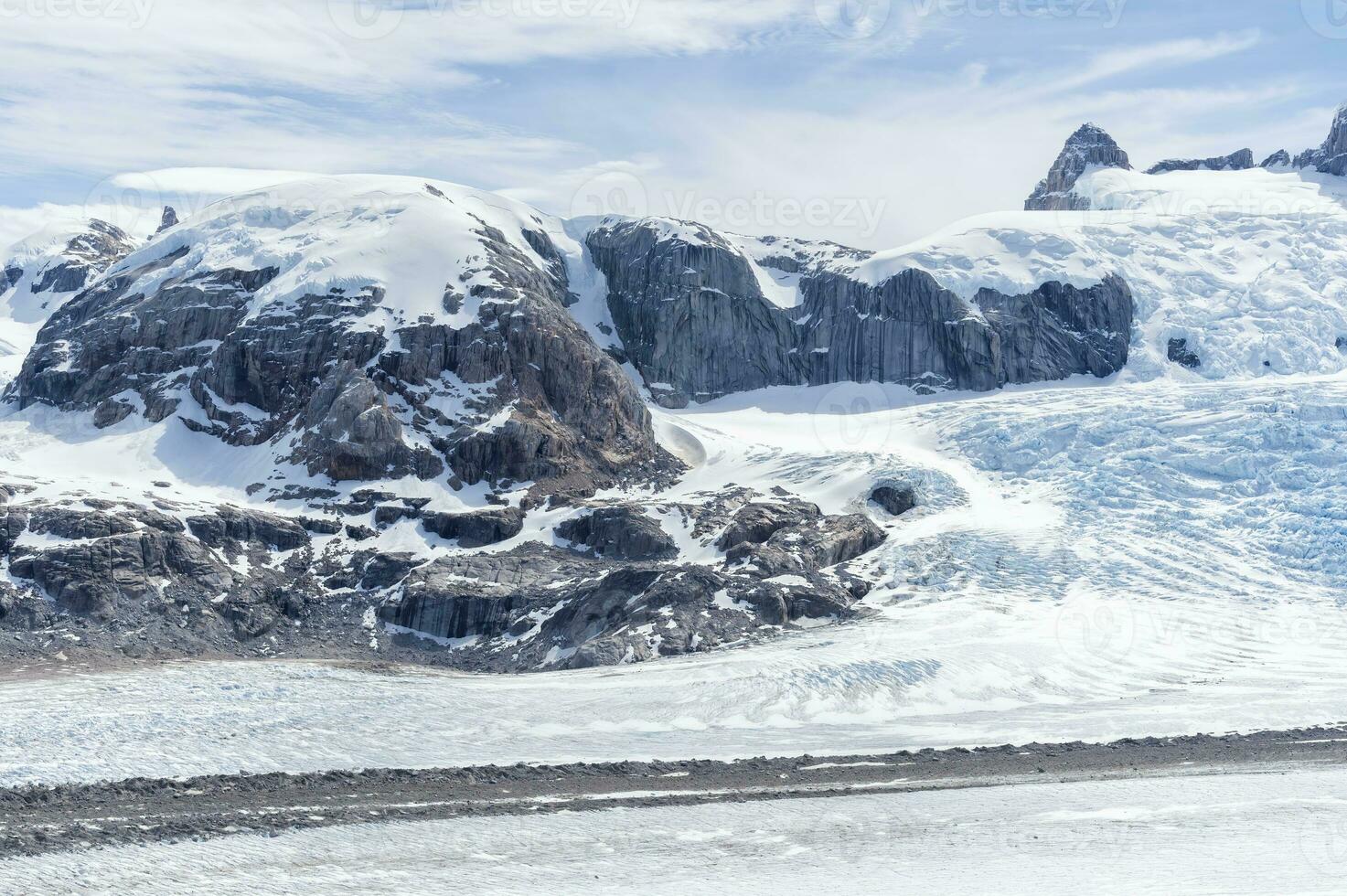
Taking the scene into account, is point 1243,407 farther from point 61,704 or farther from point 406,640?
point 61,704

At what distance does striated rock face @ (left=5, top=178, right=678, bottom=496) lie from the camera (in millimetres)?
88000

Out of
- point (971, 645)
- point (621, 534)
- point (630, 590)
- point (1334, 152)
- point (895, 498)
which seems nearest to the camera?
point (971, 645)

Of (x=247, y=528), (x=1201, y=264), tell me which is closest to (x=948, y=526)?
(x=247, y=528)

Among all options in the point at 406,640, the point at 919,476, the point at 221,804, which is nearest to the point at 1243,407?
the point at 919,476

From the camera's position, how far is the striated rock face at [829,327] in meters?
117

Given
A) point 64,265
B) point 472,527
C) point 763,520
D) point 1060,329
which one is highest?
point 64,265

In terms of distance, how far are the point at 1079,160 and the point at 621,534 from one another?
349 ft

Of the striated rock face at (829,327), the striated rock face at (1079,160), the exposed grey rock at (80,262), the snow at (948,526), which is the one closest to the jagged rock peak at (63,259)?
the exposed grey rock at (80,262)

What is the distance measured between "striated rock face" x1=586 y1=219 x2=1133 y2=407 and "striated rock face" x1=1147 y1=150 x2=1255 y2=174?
58.4 m

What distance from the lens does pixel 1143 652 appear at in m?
Answer: 65.8

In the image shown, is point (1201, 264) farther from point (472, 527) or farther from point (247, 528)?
point (247, 528)

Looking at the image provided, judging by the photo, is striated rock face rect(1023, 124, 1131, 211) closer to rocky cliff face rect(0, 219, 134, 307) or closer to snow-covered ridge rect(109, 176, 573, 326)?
snow-covered ridge rect(109, 176, 573, 326)

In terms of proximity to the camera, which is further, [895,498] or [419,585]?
[895,498]

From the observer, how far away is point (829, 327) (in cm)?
12356
